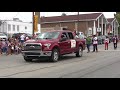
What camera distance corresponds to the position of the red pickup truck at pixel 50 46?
1638 cm

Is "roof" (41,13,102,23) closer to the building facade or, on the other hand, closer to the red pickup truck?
the building facade

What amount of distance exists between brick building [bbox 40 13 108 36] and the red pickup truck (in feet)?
145

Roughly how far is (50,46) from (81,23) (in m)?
51.5

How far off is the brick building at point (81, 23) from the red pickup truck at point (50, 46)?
145ft

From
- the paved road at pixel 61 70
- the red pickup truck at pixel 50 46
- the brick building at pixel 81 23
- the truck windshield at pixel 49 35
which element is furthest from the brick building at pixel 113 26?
the paved road at pixel 61 70

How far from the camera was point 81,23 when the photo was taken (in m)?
67.5

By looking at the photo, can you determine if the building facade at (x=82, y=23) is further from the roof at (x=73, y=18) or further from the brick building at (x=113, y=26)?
the brick building at (x=113, y=26)

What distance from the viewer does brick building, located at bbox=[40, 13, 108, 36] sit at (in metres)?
65.7

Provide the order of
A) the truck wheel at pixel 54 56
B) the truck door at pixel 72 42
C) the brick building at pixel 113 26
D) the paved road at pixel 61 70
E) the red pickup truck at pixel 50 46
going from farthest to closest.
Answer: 1. the brick building at pixel 113 26
2. the truck door at pixel 72 42
3. the truck wheel at pixel 54 56
4. the red pickup truck at pixel 50 46
5. the paved road at pixel 61 70

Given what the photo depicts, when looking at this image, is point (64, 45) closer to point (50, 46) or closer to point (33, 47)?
point (50, 46)
